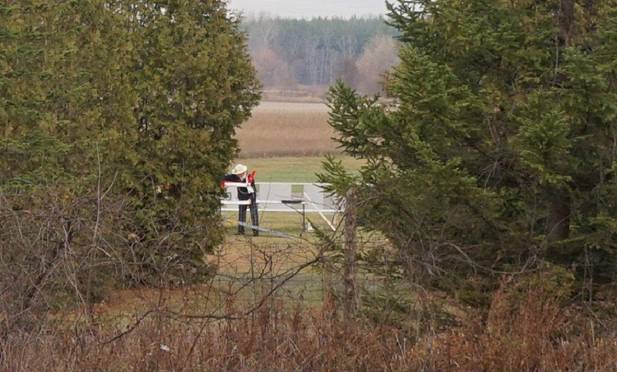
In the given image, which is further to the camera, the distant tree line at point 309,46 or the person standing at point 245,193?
the distant tree line at point 309,46

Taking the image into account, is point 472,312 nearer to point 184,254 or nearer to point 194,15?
point 184,254

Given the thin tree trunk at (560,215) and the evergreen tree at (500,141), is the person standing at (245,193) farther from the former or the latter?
the thin tree trunk at (560,215)

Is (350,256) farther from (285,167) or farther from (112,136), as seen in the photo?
(285,167)

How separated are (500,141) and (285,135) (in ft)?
181

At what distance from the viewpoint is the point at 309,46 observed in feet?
380

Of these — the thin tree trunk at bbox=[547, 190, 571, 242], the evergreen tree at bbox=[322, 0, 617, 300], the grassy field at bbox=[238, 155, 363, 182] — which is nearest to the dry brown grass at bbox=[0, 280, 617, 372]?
the evergreen tree at bbox=[322, 0, 617, 300]

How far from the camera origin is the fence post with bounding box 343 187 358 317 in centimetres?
914

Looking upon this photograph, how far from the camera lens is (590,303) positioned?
10.4 metres

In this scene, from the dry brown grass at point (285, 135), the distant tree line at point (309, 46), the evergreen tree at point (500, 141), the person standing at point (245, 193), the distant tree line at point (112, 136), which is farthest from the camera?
the distant tree line at point (309, 46)

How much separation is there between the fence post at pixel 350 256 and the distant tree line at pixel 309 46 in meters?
75.8

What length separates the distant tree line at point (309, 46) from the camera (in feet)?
318

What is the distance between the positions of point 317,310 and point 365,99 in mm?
4243

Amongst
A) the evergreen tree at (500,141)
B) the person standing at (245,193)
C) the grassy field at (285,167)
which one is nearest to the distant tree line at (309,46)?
the grassy field at (285,167)

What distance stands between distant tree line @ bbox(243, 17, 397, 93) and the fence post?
75.8 meters
